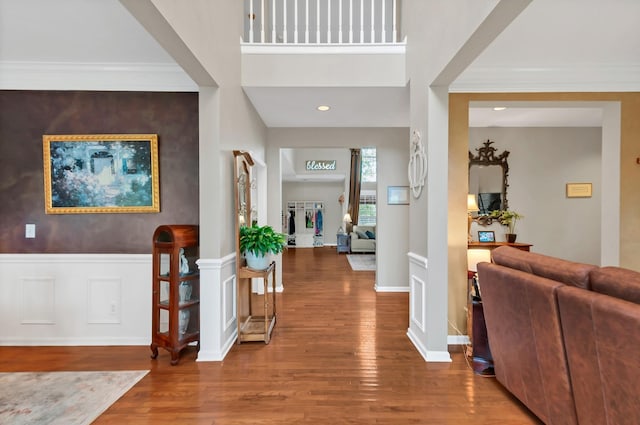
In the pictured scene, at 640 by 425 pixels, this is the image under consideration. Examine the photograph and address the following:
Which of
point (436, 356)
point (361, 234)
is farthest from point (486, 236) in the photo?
point (361, 234)

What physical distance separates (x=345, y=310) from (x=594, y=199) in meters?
4.34

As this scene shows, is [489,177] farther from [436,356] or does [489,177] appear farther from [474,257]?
[436,356]

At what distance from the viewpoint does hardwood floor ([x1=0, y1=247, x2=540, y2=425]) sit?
6.25 ft

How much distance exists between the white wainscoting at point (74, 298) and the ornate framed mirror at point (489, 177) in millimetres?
4497

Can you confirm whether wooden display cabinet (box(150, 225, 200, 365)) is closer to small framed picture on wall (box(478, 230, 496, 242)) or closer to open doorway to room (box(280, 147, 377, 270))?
small framed picture on wall (box(478, 230, 496, 242))

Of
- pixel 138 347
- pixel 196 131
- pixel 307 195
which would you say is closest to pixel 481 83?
pixel 196 131

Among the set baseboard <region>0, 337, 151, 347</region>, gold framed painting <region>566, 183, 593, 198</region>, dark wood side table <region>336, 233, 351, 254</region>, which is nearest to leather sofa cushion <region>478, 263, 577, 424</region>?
baseboard <region>0, 337, 151, 347</region>

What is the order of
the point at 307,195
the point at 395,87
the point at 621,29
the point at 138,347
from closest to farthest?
the point at 621,29 → the point at 138,347 → the point at 395,87 → the point at 307,195

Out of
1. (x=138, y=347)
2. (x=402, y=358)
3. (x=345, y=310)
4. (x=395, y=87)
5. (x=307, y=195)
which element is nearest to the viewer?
(x=402, y=358)

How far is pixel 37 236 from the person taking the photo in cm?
287

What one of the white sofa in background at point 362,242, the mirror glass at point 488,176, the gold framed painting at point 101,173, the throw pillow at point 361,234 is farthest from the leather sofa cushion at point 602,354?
the throw pillow at point 361,234

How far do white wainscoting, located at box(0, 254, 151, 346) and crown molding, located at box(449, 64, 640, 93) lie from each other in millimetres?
3506

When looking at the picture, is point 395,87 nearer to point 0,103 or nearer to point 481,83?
point 481,83

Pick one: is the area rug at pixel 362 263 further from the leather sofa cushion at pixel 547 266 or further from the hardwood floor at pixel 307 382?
the leather sofa cushion at pixel 547 266
